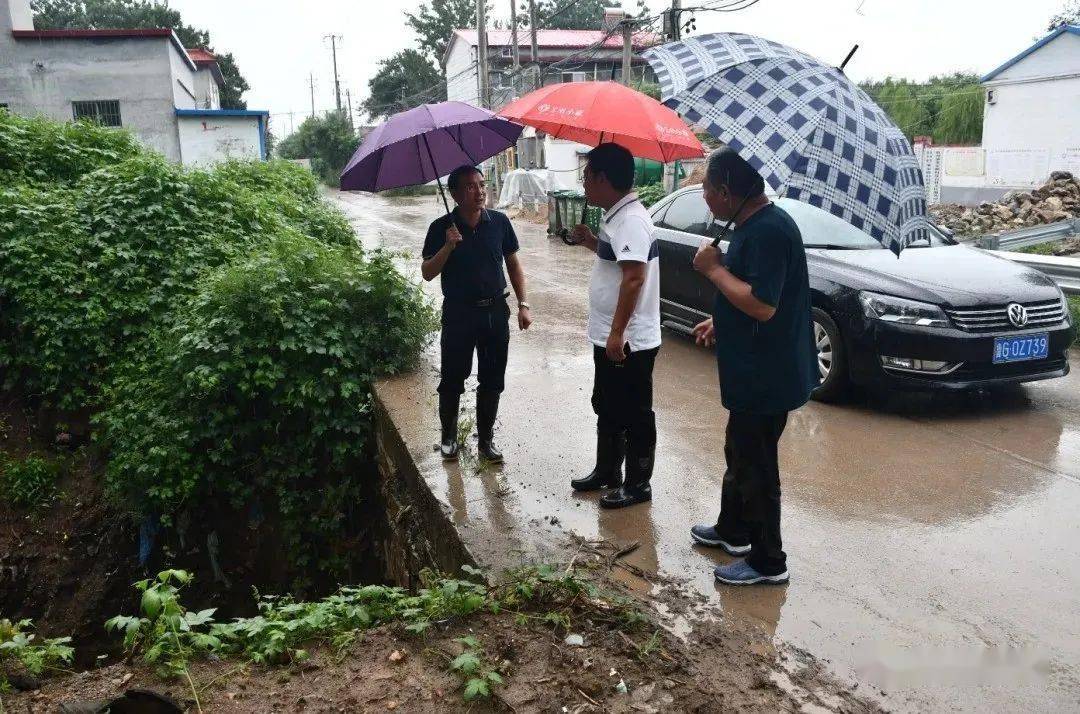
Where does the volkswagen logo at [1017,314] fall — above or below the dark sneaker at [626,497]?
above

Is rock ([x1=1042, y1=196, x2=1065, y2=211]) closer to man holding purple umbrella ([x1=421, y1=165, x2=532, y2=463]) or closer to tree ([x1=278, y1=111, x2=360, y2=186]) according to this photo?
man holding purple umbrella ([x1=421, y1=165, x2=532, y2=463])

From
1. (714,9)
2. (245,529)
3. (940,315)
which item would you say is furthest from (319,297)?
(714,9)

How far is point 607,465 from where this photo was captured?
4.54 m

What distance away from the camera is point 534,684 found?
9.44 ft

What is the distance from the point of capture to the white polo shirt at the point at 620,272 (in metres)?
3.96

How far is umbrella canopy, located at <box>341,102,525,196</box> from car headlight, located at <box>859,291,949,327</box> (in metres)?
2.88

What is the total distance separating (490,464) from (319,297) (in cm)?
223

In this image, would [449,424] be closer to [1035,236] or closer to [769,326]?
[769,326]

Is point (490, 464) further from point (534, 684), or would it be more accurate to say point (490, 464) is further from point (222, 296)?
point (222, 296)

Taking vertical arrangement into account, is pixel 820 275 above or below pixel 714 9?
below

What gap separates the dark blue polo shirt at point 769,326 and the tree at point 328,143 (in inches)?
1978

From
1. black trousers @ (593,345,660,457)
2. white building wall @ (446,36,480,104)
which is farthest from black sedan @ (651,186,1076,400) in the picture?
white building wall @ (446,36,480,104)

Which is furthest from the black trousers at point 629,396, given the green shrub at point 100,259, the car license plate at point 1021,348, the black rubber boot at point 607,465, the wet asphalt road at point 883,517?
the green shrub at point 100,259

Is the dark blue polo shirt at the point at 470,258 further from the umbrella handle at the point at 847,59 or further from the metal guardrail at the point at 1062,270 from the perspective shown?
the metal guardrail at the point at 1062,270
